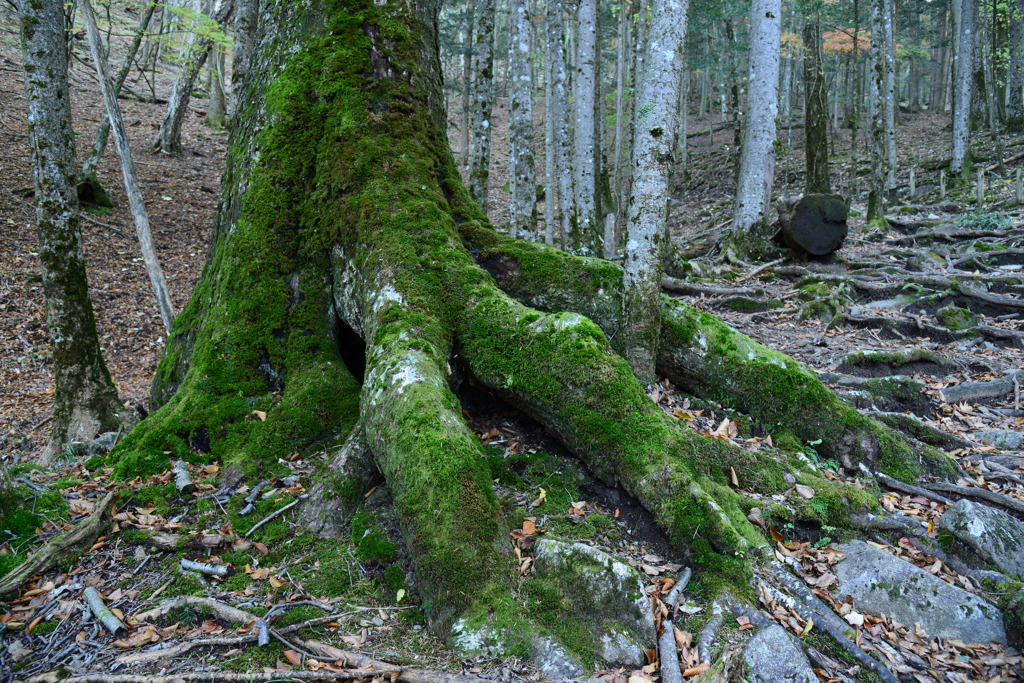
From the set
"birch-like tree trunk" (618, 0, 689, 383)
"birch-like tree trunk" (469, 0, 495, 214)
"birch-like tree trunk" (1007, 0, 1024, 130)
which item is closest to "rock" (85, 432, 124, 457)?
"birch-like tree trunk" (618, 0, 689, 383)

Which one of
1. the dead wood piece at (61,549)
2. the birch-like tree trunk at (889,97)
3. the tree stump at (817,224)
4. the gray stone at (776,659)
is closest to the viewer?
the gray stone at (776,659)

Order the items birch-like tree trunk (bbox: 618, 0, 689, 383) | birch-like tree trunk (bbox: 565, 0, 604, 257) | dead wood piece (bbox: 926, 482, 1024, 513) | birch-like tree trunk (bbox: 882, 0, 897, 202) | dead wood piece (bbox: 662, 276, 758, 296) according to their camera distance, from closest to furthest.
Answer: dead wood piece (bbox: 926, 482, 1024, 513)
birch-like tree trunk (bbox: 618, 0, 689, 383)
dead wood piece (bbox: 662, 276, 758, 296)
birch-like tree trunk (bbox: 565, 0, 604, 257)
birch-like tree trunk (bbox: 882, 0, 897, 202)

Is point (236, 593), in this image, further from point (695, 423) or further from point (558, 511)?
point (695, 423)

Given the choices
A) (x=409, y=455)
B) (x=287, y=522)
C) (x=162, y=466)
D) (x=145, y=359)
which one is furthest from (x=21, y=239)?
(x=409, y=455)

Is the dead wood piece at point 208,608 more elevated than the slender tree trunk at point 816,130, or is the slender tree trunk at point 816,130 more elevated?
the slender tree trunk at point 816,130

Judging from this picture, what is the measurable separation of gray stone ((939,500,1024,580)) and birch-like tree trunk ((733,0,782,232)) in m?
8.82

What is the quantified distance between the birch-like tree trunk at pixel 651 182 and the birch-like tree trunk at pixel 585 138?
22.7 feet

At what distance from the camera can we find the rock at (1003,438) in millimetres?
4984

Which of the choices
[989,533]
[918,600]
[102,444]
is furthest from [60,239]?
[989,533]

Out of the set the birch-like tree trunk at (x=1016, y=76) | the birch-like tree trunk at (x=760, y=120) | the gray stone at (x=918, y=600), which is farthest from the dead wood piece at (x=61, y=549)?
the birch-like tree trunk at (x=1016, y=76)

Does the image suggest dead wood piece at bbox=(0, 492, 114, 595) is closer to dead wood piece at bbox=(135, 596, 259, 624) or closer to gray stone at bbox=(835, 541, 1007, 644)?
dead wood piece at bbox=(135, 596, 259, 624)

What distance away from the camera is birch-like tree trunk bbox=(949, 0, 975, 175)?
58.1 feet

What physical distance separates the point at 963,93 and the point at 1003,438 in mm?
18519

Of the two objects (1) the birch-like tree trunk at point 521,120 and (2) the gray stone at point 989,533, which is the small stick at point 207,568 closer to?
(2) the gray stone at point 989,533
